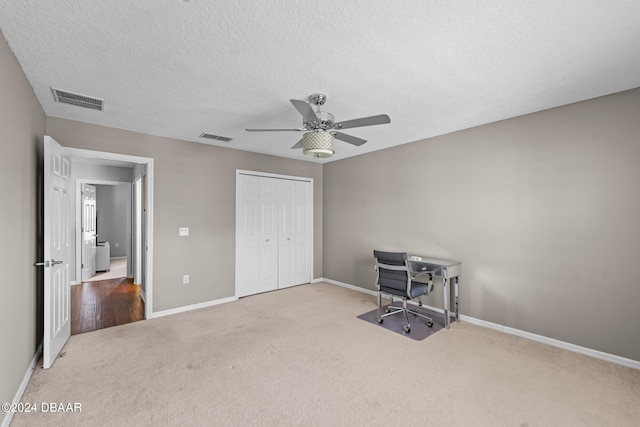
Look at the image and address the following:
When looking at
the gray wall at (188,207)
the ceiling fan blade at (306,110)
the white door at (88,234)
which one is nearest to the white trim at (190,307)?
the gray wall at (188,207)

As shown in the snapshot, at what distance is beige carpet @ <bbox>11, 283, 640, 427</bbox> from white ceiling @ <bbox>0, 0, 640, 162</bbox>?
8.26 feet

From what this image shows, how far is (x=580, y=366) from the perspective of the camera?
8.63ft

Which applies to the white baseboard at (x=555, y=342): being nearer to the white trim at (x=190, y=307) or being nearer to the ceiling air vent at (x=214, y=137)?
the white trim at (x=190, y=307)

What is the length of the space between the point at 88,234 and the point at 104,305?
9.65 ft

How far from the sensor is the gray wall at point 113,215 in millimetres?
8570

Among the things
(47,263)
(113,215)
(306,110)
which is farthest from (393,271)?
(113,215)

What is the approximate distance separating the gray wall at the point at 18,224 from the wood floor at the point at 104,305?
3.06 ft

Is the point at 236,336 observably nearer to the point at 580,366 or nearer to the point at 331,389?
the point at 331,389

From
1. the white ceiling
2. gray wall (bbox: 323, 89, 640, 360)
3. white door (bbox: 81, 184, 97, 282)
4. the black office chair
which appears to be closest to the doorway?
the white ceiling

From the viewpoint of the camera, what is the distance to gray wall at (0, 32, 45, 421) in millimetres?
1859

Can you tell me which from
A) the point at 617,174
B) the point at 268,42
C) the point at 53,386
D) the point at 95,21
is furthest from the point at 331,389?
the point at 617,174

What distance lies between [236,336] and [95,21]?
9.94 feet

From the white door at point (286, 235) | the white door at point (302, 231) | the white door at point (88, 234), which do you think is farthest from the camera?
the white door at point (88, 234)

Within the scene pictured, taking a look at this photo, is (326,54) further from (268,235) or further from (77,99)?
(268,235)
